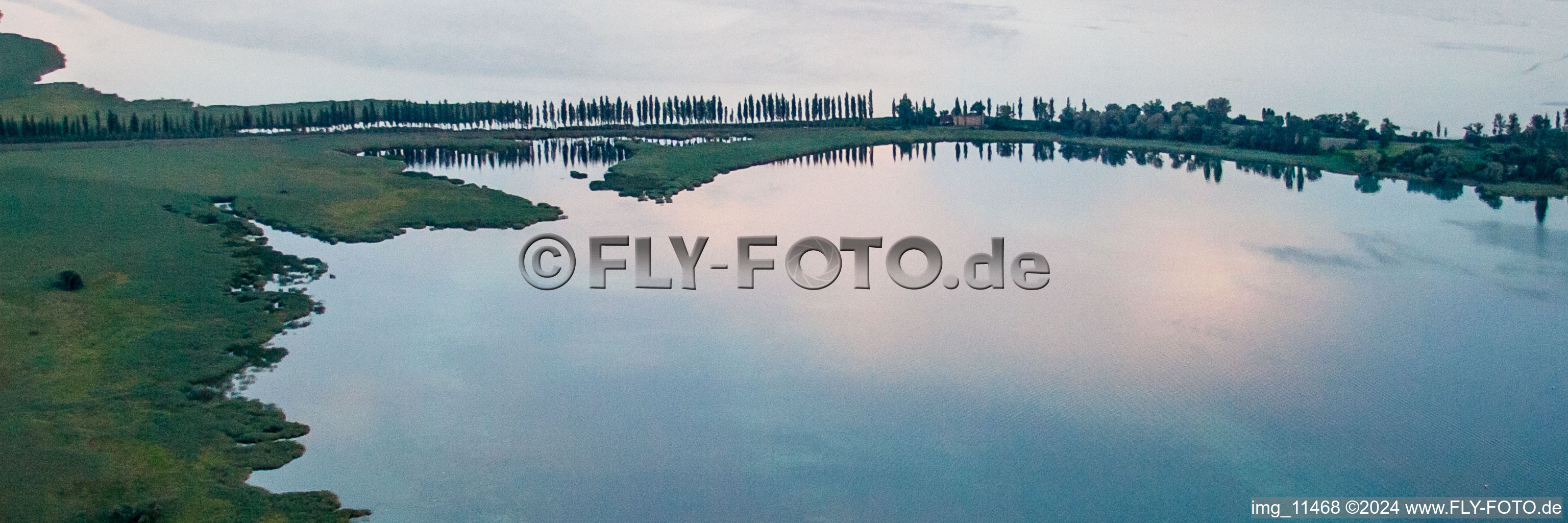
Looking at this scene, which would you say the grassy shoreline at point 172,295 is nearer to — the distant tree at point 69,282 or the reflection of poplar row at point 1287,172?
the distant tree at point 69,282

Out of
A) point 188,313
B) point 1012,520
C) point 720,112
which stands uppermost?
point 720,112

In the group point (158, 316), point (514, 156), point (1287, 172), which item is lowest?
point (158, 316)

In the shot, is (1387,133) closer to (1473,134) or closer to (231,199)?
(1473,134)

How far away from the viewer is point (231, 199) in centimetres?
Answer: 3962

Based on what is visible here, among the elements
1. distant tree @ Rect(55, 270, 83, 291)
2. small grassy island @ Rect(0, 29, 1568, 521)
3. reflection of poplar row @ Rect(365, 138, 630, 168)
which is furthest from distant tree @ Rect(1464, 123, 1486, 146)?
distant tree @ Rect(55, 270, 83, 291)

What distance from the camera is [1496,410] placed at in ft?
67.2

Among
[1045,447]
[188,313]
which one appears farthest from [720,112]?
[1045,447]

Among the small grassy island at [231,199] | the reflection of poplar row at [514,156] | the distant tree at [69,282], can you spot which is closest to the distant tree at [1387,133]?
the small grassy island at [231,199]

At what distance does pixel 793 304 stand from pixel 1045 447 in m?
9.44

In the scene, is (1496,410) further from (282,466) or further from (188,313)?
(188,313)

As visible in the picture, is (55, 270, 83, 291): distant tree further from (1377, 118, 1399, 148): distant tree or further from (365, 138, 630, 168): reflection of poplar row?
(1377, 118, 1399, 148): distant tree

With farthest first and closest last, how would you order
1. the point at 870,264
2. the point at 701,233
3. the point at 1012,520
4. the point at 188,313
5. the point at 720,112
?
the point at 720,112, the point at 701,233, the point at 870,264, the point at 188,313, the point at 1012,520

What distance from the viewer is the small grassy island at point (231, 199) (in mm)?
16969

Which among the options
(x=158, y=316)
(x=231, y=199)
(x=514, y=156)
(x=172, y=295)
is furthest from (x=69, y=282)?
(x=514, y=156)
